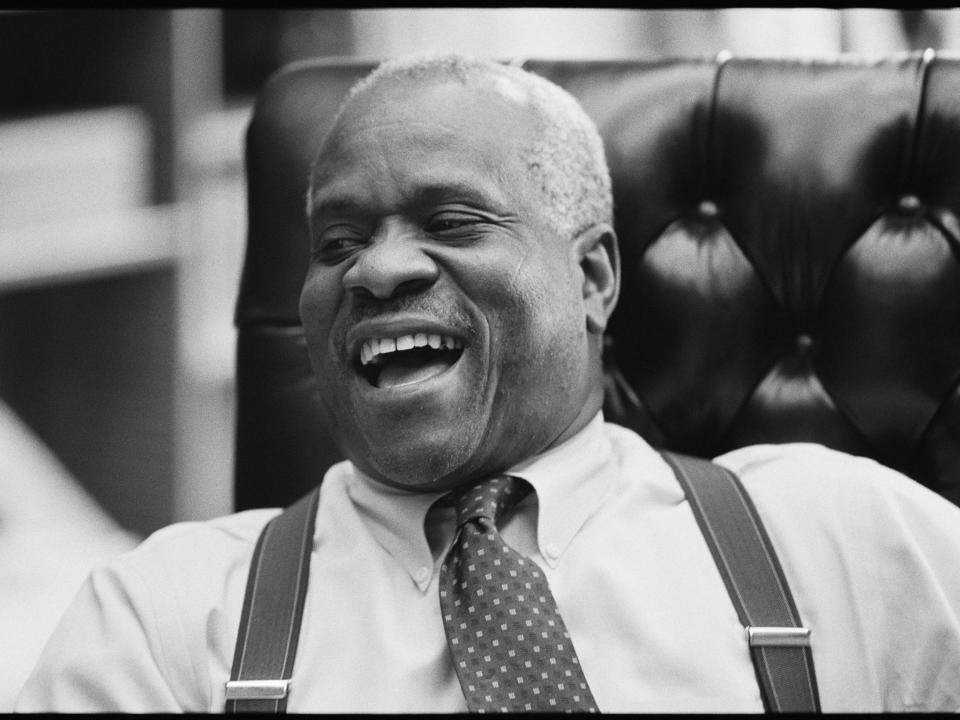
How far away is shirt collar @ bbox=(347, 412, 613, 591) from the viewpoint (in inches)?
44.8

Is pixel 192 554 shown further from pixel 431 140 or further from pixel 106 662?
pixel 431 140

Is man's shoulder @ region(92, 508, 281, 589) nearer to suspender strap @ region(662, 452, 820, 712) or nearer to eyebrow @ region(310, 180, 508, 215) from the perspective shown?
eyebrow @ region(310, 180, 508, 215)

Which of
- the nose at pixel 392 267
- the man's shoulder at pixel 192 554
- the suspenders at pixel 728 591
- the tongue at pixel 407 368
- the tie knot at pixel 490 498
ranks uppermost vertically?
the nose at pixel 392 267

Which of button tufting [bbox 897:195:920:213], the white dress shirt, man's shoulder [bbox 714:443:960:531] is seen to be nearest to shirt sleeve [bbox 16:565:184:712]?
the white dress shirt

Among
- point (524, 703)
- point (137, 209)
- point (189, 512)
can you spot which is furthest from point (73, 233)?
point (524, 703)

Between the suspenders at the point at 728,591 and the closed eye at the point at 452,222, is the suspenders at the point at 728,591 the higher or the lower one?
the lower one

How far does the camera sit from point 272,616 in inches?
43.2

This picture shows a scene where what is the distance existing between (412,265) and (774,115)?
56 cm

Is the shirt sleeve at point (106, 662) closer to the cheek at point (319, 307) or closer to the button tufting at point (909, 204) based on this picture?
the cheek at point (319, 307)

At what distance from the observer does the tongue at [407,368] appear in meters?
1.15

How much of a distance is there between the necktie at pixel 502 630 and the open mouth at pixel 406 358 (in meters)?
0.15

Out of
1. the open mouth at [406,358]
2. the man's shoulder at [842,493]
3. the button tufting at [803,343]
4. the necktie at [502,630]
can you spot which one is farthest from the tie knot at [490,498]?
the button tufting at [803,343]

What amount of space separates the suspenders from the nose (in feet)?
0.85

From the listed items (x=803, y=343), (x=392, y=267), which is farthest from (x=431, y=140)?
(x=803, y=343)
